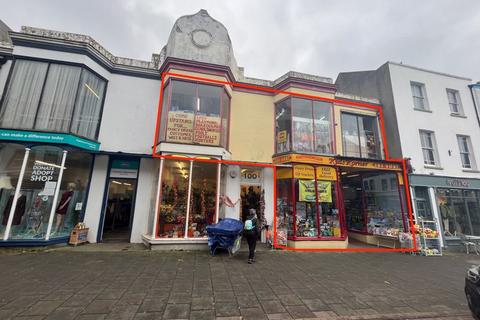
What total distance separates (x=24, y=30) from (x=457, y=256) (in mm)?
21600

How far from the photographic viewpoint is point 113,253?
7.31m

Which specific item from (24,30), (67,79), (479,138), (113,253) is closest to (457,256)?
(479,138)

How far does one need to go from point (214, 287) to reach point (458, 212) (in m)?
14.4

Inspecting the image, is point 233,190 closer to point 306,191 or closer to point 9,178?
point 306,191

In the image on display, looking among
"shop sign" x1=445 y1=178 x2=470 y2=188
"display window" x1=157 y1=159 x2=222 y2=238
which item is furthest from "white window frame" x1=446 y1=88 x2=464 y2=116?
"display window" x1=157 y1=159 x2=222 y2=238

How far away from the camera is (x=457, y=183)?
1143 cm

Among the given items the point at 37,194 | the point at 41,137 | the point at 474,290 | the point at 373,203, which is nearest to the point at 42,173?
the point at 37,194

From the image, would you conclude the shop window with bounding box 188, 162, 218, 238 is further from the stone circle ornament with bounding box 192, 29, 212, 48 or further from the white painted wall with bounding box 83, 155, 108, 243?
the stone circle ornament with bounding box 192, 29, 212, 48

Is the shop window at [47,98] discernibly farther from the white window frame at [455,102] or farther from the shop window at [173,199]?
the white window frame at [455,102]

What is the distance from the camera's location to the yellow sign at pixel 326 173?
979 cm

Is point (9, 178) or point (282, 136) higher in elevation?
point (282, 136)

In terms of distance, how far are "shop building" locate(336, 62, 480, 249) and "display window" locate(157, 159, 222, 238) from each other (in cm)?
1051

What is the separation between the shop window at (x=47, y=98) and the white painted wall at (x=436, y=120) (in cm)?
1615

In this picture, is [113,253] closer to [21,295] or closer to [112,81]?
[21,295]
